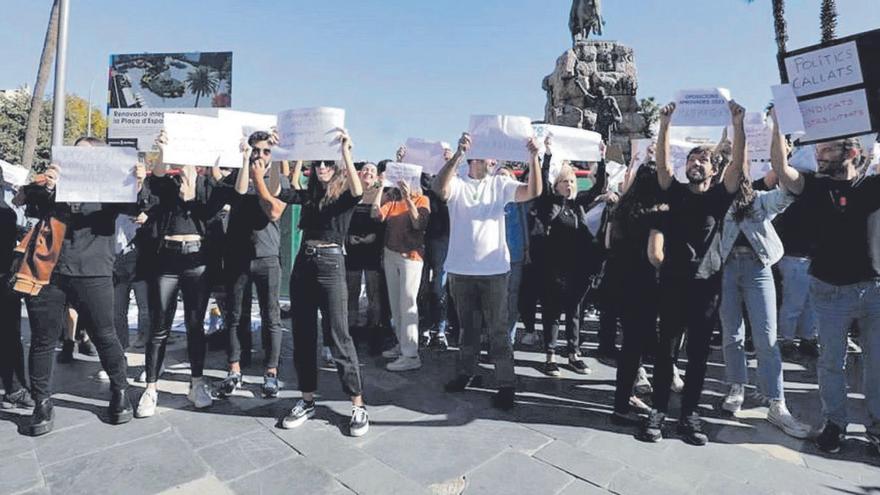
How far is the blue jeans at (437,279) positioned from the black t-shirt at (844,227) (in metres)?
3.32

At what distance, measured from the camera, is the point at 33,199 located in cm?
368

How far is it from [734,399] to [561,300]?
71.1 inches

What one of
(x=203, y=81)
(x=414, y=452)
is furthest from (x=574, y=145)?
(x=203, y=81)

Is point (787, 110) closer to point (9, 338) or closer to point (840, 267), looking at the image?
point (840, 267)

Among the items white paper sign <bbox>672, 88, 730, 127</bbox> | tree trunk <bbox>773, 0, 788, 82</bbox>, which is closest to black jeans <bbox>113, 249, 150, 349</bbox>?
white paper sign <bbox>672, 88, 730, 127</bbox>

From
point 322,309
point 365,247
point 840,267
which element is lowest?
point 322,309

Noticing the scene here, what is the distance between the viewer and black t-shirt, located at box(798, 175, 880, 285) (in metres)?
3.35

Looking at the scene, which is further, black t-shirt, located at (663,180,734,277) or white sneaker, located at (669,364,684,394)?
white sneaker, located at (669,364,684,394)

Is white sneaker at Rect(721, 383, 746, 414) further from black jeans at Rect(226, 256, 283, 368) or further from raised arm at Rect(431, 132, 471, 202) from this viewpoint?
black jeans at Rect(226, 256, 283, 368)

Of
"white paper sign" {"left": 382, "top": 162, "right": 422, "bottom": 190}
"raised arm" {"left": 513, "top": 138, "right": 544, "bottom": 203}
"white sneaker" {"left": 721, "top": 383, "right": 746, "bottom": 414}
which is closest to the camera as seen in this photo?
"raised arm" {"left": 513, "top": 138, "right": 544, "bottom": 203}

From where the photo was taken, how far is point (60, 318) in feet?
11.9

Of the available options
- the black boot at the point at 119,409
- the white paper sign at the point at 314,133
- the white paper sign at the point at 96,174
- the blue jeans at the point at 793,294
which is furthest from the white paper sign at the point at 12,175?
the blue jeans at the point at 793,294

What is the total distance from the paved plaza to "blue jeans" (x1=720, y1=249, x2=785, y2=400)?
0.39 meters

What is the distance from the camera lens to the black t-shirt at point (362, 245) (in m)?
5.41
